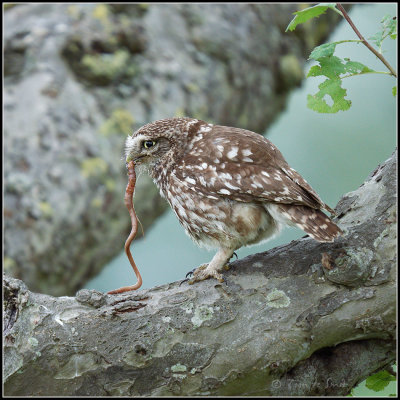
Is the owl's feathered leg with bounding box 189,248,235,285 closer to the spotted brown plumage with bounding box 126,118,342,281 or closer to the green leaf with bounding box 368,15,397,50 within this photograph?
the spotted brown plumage with bounding box 126,118,342,281

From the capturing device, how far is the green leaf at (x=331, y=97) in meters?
1.96

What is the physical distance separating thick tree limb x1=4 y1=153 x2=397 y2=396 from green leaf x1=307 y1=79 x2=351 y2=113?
40 cm

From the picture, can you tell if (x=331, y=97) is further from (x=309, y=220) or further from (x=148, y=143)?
(x=148, y=143)

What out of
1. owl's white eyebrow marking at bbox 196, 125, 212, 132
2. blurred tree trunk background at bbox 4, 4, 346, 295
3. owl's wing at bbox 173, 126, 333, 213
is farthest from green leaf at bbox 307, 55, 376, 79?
blurred tree trunk background at bbox 4, 4, 346, 295

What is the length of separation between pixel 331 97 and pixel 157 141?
86 cm

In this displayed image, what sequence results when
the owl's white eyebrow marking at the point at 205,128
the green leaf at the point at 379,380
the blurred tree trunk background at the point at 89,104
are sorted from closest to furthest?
the green leaf at the point at 379,380
the owl's white eyebrow marking at the point at 205,128
the blurred tree trunk background at the point at 89,104

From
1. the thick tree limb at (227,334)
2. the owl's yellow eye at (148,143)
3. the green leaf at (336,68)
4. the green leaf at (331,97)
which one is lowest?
the thick tree limb at (227,334)

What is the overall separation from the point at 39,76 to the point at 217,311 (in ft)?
7.94

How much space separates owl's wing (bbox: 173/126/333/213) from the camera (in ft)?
6.93

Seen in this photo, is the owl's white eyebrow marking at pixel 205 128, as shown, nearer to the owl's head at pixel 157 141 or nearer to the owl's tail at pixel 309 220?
the owl's head at pixel 157 141

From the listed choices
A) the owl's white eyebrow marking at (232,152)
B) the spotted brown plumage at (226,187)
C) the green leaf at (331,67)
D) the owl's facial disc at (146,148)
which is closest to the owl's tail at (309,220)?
the spotted brown plumage at (226,187)

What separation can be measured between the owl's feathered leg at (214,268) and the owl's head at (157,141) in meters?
0.51

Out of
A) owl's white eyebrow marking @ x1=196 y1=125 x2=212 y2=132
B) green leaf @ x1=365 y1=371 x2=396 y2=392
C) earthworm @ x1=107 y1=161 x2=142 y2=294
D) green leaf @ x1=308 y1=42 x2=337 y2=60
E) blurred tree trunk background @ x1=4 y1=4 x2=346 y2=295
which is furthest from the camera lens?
blurred tree trunk background @ x1=4 y1=4 x2=346 y2=295

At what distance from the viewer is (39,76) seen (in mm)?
3699
